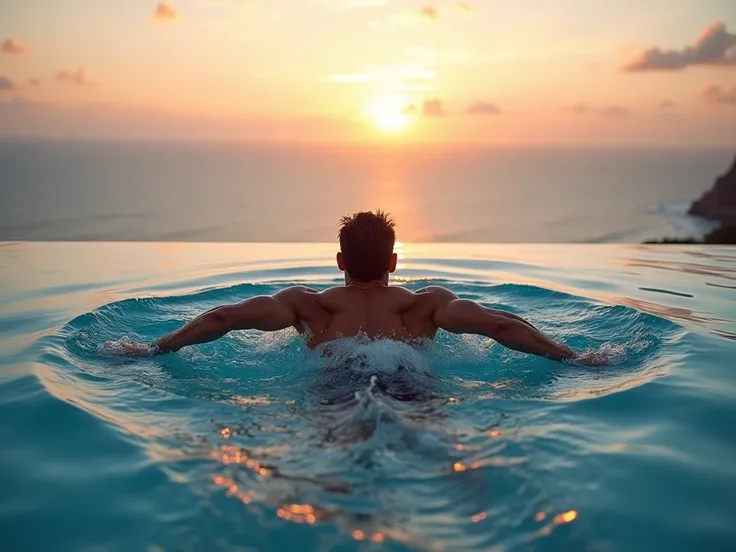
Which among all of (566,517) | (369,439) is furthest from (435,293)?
(566,517)

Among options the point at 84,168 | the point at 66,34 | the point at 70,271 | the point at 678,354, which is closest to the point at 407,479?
the point at 678,354

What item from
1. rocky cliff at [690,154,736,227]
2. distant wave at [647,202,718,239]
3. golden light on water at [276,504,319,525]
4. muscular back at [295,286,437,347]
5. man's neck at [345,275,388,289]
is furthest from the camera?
distant wave at [647,202,718,239]

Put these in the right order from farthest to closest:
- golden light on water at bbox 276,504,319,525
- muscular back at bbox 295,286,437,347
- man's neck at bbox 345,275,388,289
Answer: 1. man's neck at bbox 345,275,388,289
2. muscular back at bbox 295,286,437,347
3. golden light on water at bbox 276,504,319,525

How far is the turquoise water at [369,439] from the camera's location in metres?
1.97

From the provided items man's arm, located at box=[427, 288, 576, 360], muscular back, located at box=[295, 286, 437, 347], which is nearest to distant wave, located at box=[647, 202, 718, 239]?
man's arm, located at box=[427, 288, 576, 360]

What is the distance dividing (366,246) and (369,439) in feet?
4.13

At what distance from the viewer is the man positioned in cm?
332

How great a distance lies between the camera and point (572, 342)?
14.3 feet

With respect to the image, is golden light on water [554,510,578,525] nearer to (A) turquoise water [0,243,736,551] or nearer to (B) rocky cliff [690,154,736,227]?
(A) turquoise water [0,243,736,551]

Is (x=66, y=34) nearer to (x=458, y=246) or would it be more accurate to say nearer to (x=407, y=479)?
(x=458, y=246)

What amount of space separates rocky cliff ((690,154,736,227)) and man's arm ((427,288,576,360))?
23.5 m

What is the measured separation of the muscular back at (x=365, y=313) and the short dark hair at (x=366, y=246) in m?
0.09

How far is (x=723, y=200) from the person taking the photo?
2473 centimetres

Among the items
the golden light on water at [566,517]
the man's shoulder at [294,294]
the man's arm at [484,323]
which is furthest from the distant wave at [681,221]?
the golden light on water at [566,517]
